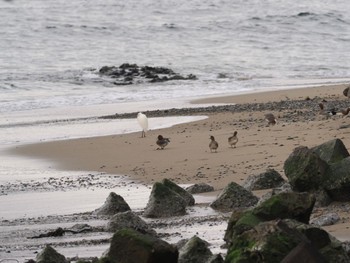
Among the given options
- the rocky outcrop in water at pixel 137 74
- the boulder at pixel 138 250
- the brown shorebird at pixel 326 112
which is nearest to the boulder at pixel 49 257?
the boulder at pixel 138 250

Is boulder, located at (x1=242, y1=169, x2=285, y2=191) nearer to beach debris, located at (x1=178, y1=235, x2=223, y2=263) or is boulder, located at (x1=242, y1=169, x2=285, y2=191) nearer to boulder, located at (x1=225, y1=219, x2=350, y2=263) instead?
beach debris, located at (x1=178, y1=235, x2=223, y2=263)

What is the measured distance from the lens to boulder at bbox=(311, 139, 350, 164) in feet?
30.4

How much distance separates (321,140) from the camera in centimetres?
1291

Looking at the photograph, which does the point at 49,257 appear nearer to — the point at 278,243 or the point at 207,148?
the point at 278,243

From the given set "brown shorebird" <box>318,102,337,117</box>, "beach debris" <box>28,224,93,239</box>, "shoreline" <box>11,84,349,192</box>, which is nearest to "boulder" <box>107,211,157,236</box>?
"beach debris" <box>28,224,93,239</box>

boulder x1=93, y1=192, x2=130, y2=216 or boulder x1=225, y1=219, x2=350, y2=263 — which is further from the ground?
boulder x1=225, y1=219, x2=350, y2=263

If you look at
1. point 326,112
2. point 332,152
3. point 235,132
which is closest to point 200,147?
point 235,132

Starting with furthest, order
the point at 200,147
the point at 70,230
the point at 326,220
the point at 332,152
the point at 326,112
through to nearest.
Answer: the point at 326,112, the point at 200,147, the point at 332,152, the point at 70,230, the point at 326,220

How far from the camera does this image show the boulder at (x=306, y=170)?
8734 mm

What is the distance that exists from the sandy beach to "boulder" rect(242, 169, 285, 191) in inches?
8.1

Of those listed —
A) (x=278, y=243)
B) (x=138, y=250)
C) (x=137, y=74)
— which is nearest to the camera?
(x=278, y=243)

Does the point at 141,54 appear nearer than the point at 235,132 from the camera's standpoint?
No

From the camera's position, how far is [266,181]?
33.4 ft

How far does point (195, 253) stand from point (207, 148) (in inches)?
283
